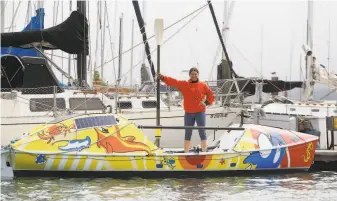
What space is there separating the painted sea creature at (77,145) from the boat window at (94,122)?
32 centimetres

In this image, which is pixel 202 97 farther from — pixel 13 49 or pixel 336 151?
pixel 13 49

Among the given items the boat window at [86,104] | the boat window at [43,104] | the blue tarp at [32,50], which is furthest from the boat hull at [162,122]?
the blue tarp at [32,50]

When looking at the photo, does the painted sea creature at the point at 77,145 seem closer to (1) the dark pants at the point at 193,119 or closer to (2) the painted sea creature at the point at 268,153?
(1) the dark pants at the point at 193,119

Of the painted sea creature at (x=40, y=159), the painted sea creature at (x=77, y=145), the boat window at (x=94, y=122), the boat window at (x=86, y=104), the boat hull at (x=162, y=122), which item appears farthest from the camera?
the boat window at (x=86, y=104)

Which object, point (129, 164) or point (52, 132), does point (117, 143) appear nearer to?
point (129, 164)

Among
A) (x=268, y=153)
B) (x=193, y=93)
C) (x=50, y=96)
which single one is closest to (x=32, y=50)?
(x=50, y=96)

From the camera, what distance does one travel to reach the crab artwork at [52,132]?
1173 cm

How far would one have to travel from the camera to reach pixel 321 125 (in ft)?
52.4

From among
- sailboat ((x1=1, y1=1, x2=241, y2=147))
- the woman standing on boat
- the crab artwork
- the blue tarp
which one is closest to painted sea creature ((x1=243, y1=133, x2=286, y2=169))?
the woman standing on boat

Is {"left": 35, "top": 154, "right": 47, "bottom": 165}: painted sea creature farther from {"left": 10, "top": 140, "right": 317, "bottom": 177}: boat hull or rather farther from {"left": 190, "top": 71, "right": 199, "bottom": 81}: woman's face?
{"left": 190, "top": 71, "right": 199, "bottom": 81}: woman's face

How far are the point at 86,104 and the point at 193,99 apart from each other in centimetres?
→ 456

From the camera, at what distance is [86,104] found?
16.0m

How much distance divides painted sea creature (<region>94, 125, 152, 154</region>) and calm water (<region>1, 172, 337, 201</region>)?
2.18 ft

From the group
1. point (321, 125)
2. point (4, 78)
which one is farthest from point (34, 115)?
point (321, 125)
